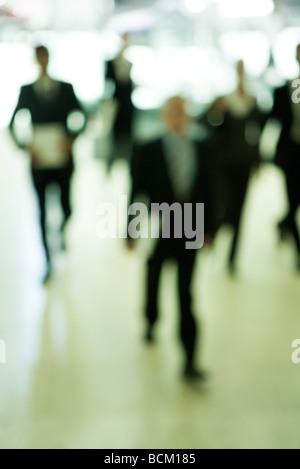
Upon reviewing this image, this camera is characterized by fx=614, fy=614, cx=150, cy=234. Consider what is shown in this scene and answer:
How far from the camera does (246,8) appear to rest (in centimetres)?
984

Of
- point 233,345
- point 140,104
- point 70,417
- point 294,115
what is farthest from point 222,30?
point 70,417

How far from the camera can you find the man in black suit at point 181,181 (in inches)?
116

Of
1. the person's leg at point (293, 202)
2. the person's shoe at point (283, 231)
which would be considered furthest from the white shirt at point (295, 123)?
the person's shoe at point (283, 231)

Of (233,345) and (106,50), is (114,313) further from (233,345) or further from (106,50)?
(106,50)

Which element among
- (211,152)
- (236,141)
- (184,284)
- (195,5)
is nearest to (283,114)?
(236,141)

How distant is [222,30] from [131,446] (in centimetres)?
877

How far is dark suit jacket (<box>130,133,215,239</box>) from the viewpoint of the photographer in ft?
9.68

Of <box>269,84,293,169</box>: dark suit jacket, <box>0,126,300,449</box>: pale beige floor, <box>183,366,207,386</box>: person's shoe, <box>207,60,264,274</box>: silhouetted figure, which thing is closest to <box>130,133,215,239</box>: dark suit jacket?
<box>0,126,300,449</box>: pale beige floor

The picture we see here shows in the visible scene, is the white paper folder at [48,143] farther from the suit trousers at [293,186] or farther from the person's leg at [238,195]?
the suit trousers at [293,186]

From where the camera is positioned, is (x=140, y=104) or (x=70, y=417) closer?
(x=70, y=417)

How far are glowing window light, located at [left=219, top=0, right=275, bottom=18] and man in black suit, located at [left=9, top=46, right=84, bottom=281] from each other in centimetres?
627

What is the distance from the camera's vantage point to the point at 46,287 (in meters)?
4.36

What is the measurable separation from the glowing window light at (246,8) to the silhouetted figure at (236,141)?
5758mm

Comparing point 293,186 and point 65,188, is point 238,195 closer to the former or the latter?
point 293,186
